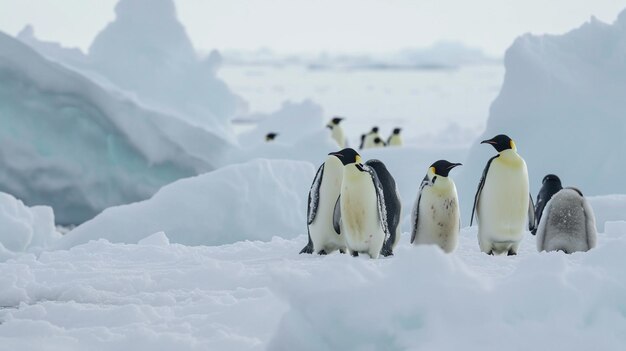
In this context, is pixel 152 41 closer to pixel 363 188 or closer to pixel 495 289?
pixel 363 188

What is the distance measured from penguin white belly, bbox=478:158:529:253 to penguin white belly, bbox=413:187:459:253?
0.25 metres

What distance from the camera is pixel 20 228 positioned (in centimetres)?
741

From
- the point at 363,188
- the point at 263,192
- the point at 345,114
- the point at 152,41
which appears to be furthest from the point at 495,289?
the point at 345,114

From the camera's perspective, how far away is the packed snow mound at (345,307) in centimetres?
272

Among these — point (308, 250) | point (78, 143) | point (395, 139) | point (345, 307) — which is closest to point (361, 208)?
point (308, 250)

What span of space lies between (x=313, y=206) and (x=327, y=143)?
6720mm

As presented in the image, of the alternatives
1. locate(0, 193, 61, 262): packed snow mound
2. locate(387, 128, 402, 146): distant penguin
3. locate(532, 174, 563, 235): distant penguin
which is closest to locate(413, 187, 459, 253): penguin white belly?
locate(532, 174, 563, 235): distant penguin

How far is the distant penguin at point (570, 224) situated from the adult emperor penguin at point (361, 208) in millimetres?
934

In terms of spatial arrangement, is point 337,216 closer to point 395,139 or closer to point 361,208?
point 361,208

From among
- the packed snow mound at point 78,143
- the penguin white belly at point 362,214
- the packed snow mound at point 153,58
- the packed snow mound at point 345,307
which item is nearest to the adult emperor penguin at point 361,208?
the penguin white belly at point 362,214

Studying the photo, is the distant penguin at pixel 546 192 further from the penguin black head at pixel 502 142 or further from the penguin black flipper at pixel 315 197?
the penguin black flipper at pixel 315 197

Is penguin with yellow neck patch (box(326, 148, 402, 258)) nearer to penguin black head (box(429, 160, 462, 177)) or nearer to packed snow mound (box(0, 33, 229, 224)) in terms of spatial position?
penguin black head (box(429, 160, 462, 177))

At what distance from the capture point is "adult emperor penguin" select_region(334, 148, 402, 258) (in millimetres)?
4945

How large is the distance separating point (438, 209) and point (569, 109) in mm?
4242
